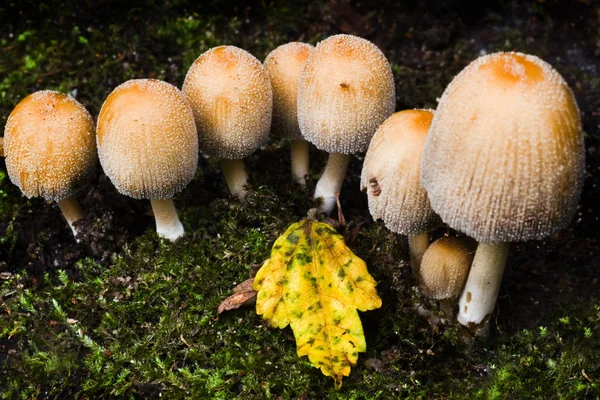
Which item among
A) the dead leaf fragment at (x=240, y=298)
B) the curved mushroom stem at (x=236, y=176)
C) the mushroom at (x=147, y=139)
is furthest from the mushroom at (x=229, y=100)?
the dead leaf fragment at (x=240, y=298)

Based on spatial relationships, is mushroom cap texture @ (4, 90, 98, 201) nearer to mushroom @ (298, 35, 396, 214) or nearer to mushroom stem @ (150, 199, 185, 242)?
mushroom stem @ (150, 199, 185, 242)

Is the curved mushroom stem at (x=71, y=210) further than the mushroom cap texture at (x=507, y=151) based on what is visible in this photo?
Yes

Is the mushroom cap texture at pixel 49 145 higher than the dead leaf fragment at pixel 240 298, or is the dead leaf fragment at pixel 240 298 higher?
the mushroom cap texture at pixel 49 145

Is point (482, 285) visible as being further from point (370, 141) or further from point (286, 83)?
point (286, 83)

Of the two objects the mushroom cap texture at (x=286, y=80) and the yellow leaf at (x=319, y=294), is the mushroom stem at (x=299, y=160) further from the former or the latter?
the yellow leaf at (x=319, y=294)

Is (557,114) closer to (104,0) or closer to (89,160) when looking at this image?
(89,160)

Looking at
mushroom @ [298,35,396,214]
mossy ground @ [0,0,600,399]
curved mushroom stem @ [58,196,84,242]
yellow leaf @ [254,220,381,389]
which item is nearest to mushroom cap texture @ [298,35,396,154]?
mushroom @ [298,35,396,214]

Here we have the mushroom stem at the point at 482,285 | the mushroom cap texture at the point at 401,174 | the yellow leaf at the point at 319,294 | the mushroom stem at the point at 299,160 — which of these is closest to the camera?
the mushroom cap texture at the point at 401,174

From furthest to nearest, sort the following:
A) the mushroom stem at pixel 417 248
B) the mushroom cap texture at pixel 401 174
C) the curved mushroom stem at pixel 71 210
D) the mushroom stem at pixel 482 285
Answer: the curved mushroom stem at pixel 71 210 < the mushroom stem at pixel 417 248 < the mushroom stem at pixel 482 285 < the mushroom cap texture at pixel 401 174
